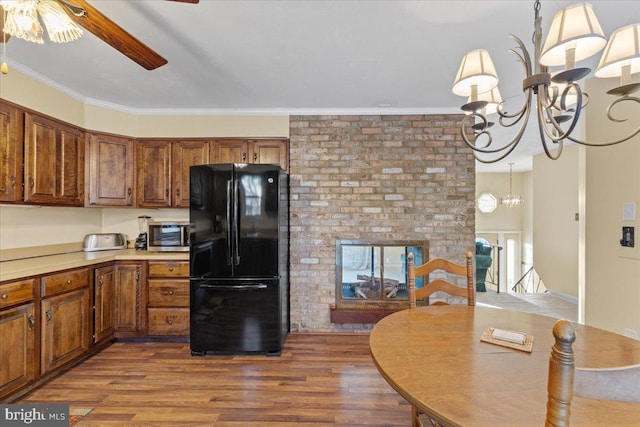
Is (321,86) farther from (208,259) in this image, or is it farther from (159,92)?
(208,259)

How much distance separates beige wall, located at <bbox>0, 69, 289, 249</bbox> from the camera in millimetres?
2654

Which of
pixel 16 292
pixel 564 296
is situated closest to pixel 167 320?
pixel 16 292

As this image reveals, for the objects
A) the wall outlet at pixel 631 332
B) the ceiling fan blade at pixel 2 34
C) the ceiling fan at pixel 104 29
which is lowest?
the wall outlet at pixel 631 332

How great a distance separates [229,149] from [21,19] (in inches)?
84.4

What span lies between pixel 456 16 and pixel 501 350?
1.80 metres

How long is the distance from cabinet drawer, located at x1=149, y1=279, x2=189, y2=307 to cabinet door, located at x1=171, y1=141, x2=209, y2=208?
2.69ft

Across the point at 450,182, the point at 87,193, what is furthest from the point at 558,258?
the point at 87,193

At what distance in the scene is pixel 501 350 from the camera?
1.16 metres

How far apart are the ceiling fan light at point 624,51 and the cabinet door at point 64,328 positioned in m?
3.60

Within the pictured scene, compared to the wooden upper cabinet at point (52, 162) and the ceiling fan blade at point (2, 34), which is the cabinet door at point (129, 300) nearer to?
the wooden upper cabinet at point (52, 162)

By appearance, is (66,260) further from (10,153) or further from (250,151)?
(250,151)

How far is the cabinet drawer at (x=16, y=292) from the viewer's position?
1.99 metres

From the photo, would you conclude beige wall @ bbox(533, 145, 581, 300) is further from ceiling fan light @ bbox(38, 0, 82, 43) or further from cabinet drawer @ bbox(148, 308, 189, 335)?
ceiling fan light @ bbox(38, 0, 82, 43)

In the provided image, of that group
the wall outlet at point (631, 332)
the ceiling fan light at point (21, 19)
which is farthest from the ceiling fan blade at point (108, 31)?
the wall outlet at point (631, 332)
